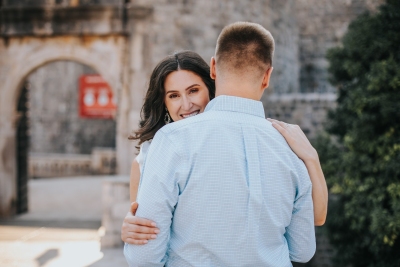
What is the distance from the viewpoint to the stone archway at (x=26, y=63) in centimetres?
843

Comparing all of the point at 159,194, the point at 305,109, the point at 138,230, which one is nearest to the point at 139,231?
the point at 138,230

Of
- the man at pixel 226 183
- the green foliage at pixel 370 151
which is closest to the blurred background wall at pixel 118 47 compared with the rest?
the green foliage at pixel 370 151

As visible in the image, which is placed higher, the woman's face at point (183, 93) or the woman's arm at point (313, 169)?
the woman's face at point (183, 93)

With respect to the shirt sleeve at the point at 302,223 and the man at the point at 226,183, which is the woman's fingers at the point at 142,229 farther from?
the shirt sleeve at the point at 302,223

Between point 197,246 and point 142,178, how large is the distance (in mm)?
294

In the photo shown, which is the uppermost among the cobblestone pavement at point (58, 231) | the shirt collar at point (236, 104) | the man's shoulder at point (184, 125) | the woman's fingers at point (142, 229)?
the shirt collar at point (236, 104)

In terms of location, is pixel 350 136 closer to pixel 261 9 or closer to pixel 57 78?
pixel 261 9

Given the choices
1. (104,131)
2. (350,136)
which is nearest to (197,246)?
(350,136)

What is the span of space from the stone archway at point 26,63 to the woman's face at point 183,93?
622 centimetres

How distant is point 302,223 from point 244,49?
67 centimetres

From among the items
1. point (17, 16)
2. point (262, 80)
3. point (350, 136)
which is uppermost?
point (17, 16)

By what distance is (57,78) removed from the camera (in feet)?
56.7

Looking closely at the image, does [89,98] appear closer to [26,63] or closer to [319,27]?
[26,63]

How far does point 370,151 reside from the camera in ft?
18.5
